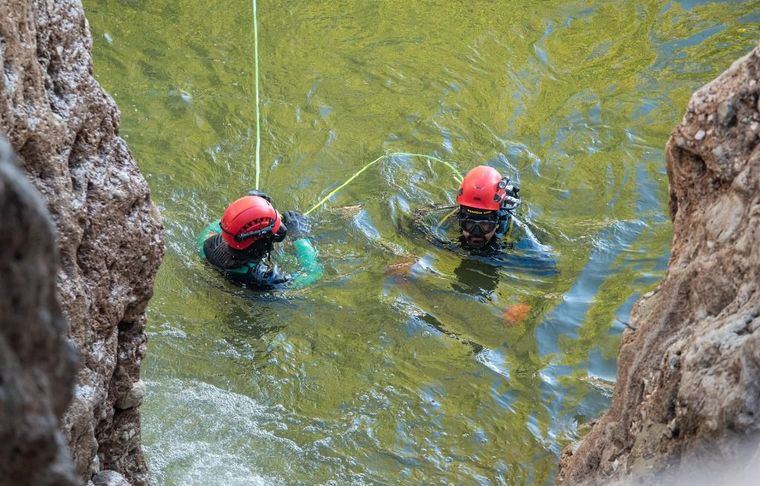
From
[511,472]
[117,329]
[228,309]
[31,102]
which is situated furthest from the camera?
[228,309]

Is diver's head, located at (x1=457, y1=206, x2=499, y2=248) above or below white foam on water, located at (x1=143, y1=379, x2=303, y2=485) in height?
above

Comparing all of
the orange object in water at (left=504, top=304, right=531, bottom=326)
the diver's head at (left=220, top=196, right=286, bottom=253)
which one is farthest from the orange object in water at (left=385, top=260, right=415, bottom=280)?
the diver's head at (left=220, top=196, right=286, bottom=253)

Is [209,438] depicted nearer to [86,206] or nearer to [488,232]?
[86,206]

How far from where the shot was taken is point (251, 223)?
6.59 m

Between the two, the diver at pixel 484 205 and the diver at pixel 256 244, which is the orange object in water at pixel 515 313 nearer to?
the diver at pixel 484 205

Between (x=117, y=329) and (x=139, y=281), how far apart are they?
0.22 meters

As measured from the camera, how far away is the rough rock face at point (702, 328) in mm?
2658

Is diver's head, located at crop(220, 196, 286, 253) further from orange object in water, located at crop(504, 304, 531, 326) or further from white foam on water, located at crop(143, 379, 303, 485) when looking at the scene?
orange object in water, located at crop(504, 304, 531, 326)

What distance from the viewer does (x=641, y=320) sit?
13.0ft

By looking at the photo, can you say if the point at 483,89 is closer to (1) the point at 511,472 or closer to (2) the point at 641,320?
(1) the point at 511,472

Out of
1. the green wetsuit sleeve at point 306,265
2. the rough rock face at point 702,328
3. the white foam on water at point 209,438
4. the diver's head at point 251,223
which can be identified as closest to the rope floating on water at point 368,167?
the green wetsuit sleeve at point 306,265

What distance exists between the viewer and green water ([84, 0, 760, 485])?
5.93 meters

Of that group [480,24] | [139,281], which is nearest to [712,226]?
[139,281]

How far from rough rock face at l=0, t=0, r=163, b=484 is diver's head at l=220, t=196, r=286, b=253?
98.4 inches
